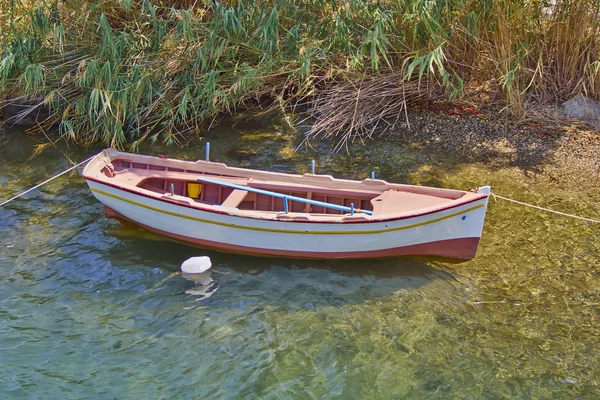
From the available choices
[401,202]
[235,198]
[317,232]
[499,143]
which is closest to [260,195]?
[235,198]

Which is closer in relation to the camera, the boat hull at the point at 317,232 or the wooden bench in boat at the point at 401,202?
the boat hull at the point at 317,232

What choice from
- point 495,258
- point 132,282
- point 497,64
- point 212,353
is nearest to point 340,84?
point 497,64

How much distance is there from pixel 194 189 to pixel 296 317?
8.07 ft

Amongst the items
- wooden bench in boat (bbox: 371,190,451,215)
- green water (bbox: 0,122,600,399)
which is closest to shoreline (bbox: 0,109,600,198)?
green water (bbox: 0,122,600,399)

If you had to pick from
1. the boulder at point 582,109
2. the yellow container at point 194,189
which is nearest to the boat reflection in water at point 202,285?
the yellow container at point 194,189

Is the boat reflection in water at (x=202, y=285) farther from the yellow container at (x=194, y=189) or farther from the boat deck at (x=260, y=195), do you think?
the yellow container at (x=194, y=189)

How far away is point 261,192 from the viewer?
22.9ft

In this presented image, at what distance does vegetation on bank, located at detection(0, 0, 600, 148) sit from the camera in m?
9.31

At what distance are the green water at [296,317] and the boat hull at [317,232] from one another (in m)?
0.16

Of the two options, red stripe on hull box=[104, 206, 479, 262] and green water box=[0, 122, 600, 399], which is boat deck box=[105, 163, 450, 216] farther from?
green water box=[0, 122, 600, 399]

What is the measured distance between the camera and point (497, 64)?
9484 millimetres

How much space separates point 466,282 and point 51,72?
24.4ft

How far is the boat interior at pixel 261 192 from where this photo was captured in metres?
6.91

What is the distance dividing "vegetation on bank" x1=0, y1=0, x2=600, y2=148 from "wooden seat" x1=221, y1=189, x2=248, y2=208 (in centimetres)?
272
